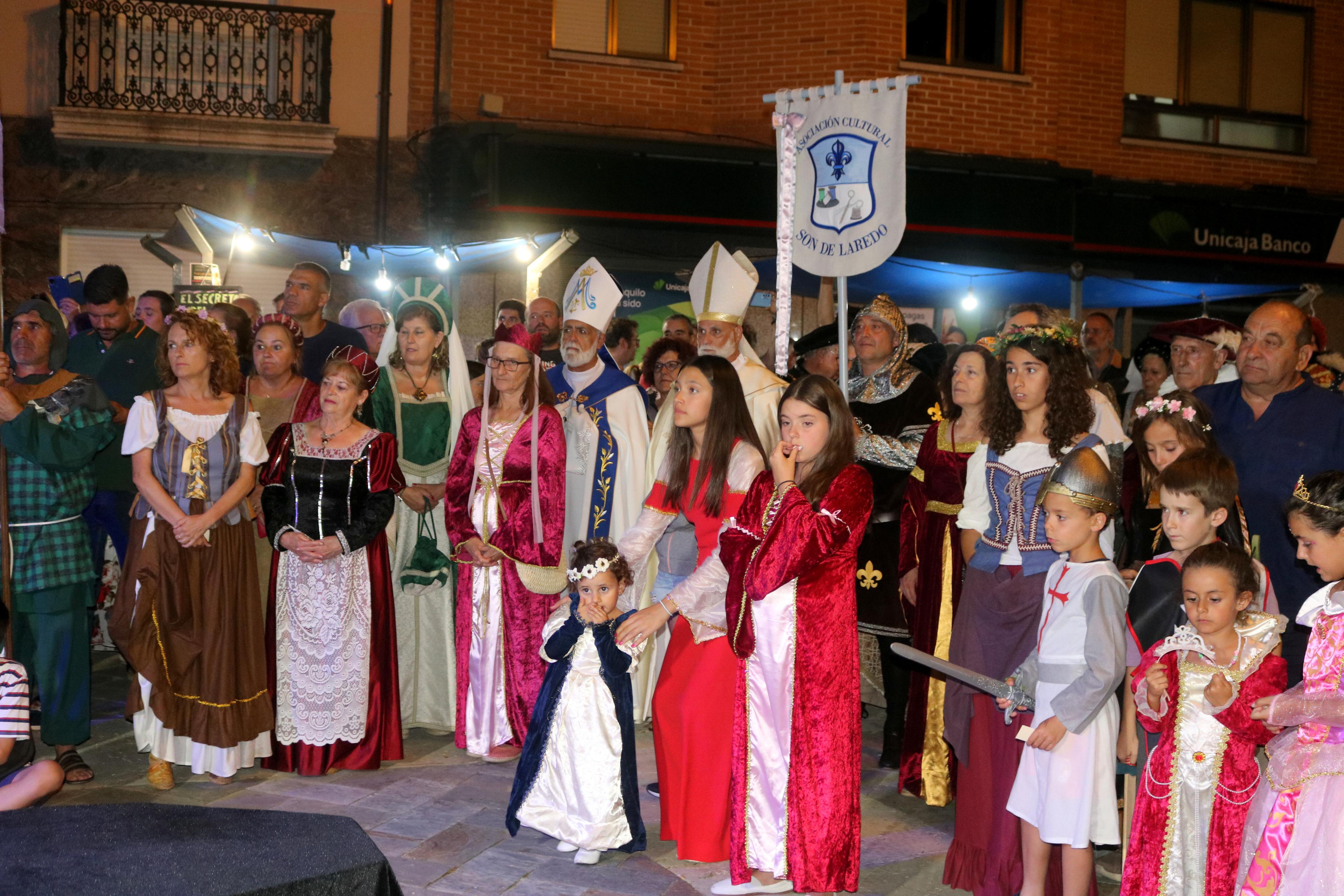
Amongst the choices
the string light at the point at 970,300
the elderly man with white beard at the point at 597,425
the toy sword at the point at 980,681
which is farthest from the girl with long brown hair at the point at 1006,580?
the string light at the point at 970,300

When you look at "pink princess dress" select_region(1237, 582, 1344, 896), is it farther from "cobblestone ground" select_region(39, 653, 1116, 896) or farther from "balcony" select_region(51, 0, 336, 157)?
"balcony" select_region(51, 0, 336, 157)

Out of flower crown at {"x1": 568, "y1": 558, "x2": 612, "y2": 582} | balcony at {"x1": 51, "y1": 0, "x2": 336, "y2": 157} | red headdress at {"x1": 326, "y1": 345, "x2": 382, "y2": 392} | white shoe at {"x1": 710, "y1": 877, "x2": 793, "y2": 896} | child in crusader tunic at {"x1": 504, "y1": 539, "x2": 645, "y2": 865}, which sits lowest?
white shoe at {"x1": 710, "y1": 877, "x2": 793, "y2": 896}

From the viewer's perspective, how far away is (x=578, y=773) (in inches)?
186

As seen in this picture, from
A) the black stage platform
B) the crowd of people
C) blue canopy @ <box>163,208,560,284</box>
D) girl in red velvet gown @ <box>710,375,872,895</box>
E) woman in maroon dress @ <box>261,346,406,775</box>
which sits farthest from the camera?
blue canopy @ <box>163,208,560,284</box>

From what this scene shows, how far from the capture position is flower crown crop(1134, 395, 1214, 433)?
15.2 ft

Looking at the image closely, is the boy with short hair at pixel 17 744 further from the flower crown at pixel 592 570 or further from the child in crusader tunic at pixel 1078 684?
the child in crusader tunic at pixel 1078 684

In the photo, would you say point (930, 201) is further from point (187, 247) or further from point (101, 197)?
point (101, 197)

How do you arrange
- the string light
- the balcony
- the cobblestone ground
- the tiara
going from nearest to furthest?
the tiara, the cobblestone ground, the balcony, the string light

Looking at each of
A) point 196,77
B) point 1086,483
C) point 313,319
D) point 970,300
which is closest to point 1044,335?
point 1086,483

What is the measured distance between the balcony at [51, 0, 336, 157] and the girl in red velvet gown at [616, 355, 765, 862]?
9389 mm

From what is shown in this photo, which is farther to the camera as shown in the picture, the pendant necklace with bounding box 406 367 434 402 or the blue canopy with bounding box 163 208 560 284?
the blue canopy with bounding box 163 208 560 284

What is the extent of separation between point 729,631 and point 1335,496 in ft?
6.29

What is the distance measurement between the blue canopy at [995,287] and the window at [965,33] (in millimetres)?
2740

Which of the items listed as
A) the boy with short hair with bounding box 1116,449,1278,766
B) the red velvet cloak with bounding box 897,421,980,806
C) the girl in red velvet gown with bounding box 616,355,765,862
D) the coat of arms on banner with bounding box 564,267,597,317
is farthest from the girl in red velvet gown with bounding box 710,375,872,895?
the coat of arms on banner with bounding box 564,267,597,317
